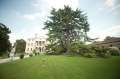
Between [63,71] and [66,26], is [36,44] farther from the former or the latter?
[63,71]

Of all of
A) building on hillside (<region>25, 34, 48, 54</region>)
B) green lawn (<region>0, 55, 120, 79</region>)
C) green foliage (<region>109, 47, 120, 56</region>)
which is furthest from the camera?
building on hillside (<region>25, 34, 48, 54</region>)

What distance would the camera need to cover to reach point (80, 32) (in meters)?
20.7

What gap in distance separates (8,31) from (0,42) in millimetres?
1017

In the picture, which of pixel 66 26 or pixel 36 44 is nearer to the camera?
pixel 66 26

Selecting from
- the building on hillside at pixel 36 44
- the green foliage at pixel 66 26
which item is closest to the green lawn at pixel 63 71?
the green foliage at pixel 66 26

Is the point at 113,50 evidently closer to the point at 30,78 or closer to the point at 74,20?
the point at 74,20

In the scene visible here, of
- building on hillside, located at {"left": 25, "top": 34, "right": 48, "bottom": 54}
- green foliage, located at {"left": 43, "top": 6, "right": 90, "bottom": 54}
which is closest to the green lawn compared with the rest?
green foliage, located at {"left": 43, "top": 6, "right": 90, "bottom": 54}

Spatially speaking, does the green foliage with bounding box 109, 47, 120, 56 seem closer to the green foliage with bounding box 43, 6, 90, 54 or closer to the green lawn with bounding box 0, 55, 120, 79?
the green foliage with bounding box 43, 6, 90, 54

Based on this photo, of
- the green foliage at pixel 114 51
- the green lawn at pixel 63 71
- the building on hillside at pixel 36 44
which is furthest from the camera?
the building on hillside at pixel 36 44

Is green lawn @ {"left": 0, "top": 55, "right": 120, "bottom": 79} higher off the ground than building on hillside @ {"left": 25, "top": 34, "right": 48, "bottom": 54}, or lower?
lower

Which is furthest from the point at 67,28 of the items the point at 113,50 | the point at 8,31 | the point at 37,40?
the point at 37,40

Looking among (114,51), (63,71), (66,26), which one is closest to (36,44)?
(66,26)

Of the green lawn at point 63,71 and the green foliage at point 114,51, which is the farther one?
the green foliage at point 114,51

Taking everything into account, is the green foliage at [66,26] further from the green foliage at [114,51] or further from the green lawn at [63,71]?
the green lawn at [63,71]
